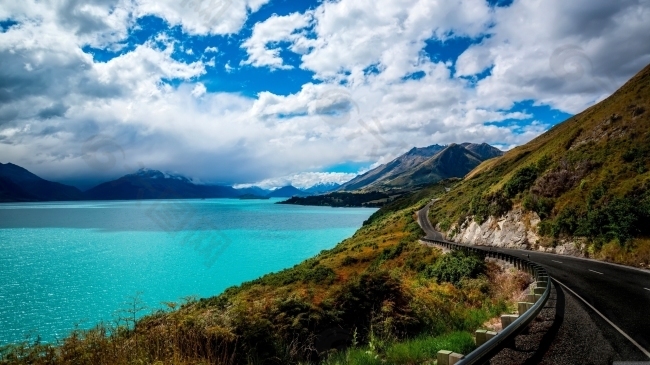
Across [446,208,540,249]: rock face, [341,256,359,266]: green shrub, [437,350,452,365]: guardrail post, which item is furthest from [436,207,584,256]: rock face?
[437,350,452,365]: guardrail post

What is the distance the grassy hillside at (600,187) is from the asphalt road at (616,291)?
177 inches

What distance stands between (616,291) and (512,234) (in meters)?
41.2

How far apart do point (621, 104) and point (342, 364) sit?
68.6 m

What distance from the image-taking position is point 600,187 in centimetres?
4125

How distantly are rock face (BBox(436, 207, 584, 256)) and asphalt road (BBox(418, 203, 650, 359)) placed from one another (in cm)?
1110

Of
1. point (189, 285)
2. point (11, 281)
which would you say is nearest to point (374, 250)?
point (189, 285)

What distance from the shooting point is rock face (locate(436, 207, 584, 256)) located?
4297 cm

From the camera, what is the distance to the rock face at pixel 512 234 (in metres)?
43.0

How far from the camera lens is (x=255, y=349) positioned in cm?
1115

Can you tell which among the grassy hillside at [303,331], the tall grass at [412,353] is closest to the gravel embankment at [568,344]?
the tall grass at [412,353]

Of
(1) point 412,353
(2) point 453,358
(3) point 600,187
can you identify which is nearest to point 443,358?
(2) point 453,358

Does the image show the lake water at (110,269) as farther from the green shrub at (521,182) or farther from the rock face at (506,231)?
the green shrub at (521,182)

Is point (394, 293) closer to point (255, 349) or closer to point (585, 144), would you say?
point (255, 349)

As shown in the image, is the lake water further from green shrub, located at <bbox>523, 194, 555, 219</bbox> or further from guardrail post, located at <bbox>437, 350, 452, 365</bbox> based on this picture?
green shrub, located at <bbox>523, 194, 555, 219</bbox>
